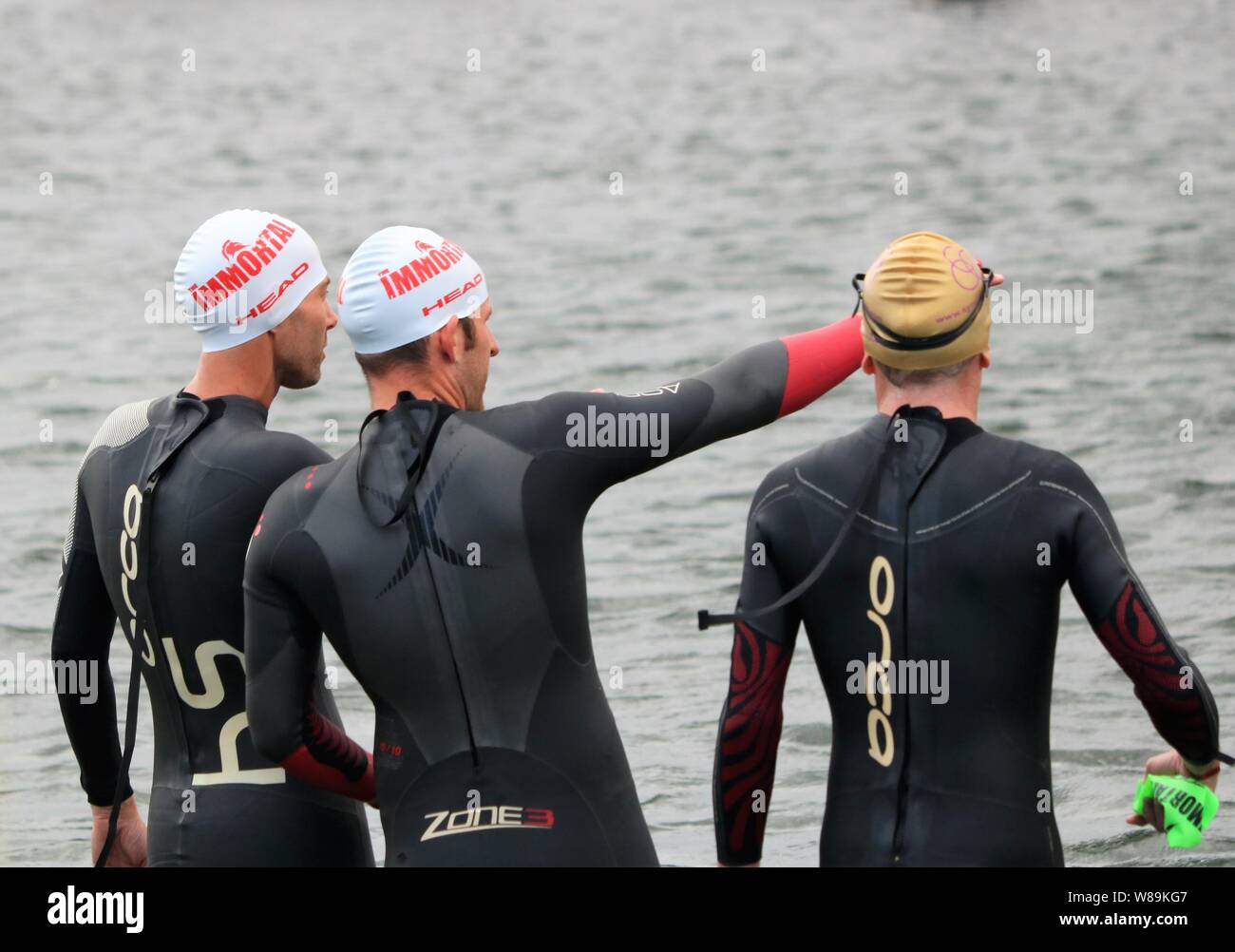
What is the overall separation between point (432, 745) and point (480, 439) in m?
0.78

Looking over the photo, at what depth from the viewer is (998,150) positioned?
110 feet

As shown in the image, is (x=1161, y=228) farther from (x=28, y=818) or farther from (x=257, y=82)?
(x=257, y=82)

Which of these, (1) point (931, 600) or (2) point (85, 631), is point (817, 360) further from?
(2) point (85, 631)

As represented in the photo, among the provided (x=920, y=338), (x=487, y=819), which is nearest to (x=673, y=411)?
(x=920, y=338)

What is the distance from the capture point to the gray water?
465 inches

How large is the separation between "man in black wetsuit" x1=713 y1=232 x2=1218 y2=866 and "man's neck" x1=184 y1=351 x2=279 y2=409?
Answer: 156 centimetres

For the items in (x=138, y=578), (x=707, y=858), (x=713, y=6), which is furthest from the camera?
(x=713, y=6)

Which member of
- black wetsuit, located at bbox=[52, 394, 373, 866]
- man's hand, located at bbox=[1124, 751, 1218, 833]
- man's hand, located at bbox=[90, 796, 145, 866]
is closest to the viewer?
man's hand, located at bbox=[1124, 751, 1218, 833]

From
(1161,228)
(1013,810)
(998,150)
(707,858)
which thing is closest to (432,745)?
(1013,810)

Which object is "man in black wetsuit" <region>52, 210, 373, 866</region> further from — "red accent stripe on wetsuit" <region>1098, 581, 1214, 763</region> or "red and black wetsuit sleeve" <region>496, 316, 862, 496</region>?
"red accent stripe on wetsuit" <region>1098, 581, 1214, 763</region>

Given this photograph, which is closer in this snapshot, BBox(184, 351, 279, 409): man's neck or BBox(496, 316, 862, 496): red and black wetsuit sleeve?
BBox(496, 316, 862, 496): red and black wetsuit sleeve

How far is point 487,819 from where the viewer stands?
516 centimetres

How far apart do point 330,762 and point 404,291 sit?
1.27 meters

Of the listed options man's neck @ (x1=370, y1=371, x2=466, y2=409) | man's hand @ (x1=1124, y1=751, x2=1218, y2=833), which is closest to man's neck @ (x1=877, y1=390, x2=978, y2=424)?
man's hand @ (x1=1124, y1=751, x2=1218, y2=833)
